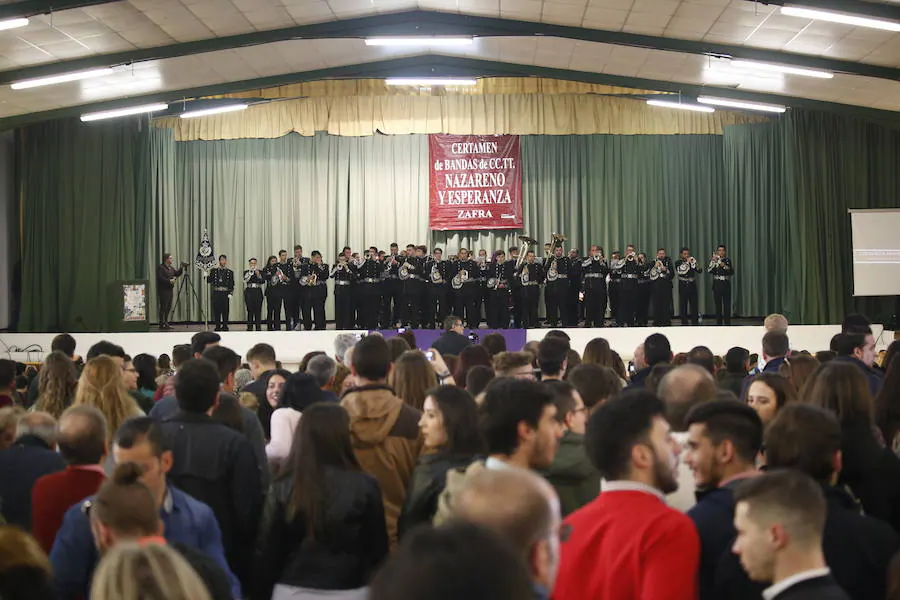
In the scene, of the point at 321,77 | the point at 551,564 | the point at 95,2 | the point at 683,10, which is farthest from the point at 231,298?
the point at 551,564

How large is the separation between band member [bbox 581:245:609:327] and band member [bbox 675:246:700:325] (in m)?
1.39

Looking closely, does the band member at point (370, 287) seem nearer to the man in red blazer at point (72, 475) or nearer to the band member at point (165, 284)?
the band member at point (165, 284)

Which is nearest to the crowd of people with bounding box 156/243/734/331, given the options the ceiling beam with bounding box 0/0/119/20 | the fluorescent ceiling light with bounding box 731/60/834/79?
the fluorescent ceiling light with bounding box 731/60/834/79

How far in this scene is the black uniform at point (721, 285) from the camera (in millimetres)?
17641

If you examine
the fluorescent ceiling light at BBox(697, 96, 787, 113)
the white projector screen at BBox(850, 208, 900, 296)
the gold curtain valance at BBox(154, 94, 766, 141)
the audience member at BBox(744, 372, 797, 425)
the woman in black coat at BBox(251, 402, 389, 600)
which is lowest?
the woman in black coat at BBox(251, 402, 389, 600)

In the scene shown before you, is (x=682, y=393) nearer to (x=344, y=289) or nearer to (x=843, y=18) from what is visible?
(x=843, y=18)

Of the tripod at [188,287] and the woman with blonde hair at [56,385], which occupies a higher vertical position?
the tripod at [188,287]

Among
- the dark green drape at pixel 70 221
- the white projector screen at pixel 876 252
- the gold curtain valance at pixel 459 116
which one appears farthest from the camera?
the gold curtain valance at pixel 459 116

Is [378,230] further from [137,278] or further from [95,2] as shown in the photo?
[95,2]

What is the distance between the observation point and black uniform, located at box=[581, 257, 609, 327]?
1741cm

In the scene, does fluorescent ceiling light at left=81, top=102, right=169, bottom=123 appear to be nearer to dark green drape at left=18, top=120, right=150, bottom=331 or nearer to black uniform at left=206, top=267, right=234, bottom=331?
dark green drape at left=18, top=120, right=150, bottom=331

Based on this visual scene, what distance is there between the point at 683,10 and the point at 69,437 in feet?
36.4

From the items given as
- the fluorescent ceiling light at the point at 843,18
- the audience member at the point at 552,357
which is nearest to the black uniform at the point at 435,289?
the fluorescent ceiling light at the point at 843,18

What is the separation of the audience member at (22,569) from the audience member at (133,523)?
0.18 metres
